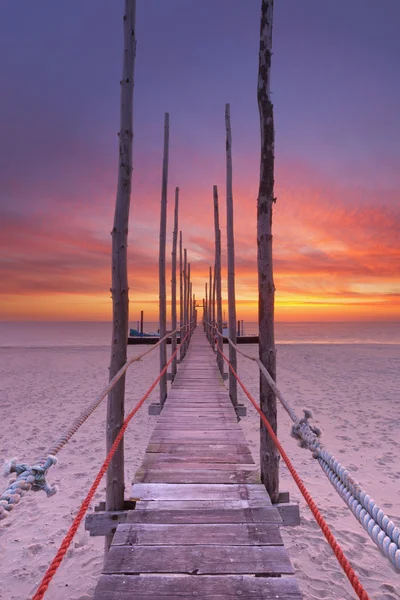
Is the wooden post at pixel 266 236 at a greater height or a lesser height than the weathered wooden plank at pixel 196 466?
greater

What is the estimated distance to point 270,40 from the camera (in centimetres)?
462

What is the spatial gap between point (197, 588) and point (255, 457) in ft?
18.7

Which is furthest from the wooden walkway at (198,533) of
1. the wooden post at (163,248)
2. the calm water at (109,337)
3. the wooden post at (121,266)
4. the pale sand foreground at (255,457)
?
the calm water at (109,337)

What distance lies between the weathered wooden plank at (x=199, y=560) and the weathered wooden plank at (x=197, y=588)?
2.1 inches

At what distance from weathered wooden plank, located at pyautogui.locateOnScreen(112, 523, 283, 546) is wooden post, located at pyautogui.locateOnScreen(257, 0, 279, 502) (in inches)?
40.3

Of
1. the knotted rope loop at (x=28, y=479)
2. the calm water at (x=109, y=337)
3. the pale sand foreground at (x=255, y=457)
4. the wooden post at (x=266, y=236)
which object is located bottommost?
the pale sand foreground at (x=255, y=457)

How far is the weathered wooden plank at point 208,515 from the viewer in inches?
129

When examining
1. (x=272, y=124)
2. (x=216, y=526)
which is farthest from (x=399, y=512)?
(x=272, y=124)

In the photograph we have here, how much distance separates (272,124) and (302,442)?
3.82 meters

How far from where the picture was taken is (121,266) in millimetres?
4207

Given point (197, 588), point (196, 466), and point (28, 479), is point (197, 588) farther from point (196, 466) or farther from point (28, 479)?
point (196, 466)

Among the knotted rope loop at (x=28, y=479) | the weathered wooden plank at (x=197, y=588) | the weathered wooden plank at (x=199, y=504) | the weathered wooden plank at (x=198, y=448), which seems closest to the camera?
the knotted rope loop at (x=28, y=479)

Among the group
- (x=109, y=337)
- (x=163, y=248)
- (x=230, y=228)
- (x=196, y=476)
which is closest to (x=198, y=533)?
(x=196, y=476)

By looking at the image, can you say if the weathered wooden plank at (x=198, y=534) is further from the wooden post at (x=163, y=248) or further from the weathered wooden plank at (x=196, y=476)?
the wooden post at (x=163, y=248)
